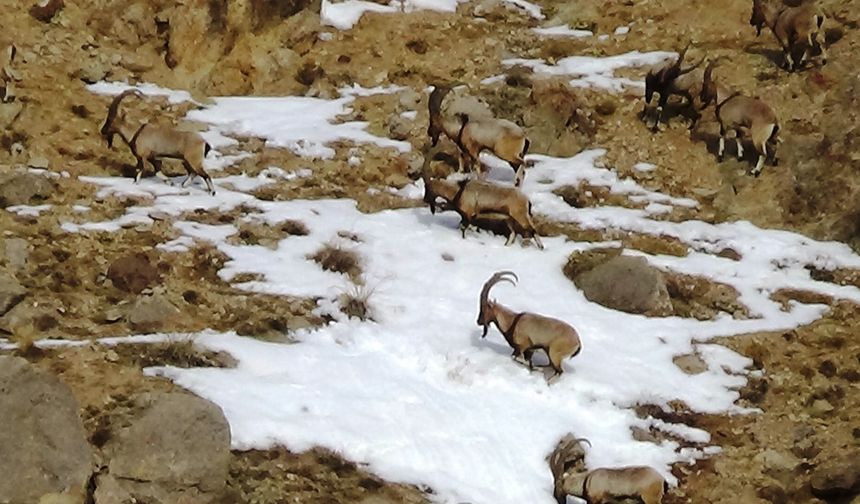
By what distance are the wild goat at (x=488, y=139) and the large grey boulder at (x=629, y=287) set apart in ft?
10.7

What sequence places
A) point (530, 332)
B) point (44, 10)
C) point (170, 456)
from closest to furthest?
1. point (170, 456)
2. point (530, 332)
3. point (44, 10)

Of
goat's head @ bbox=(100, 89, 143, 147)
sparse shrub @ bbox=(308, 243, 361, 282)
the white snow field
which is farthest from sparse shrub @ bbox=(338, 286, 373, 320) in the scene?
goat's head @ bbox=(100, 89, 143, 147)

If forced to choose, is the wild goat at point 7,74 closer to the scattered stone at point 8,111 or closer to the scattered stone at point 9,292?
the scattered stone at point 8,111

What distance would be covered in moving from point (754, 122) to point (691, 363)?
626 centimetres

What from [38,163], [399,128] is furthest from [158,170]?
[399,128]

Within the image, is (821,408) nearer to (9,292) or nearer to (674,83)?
(674,83)

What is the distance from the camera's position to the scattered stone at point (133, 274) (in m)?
12.8

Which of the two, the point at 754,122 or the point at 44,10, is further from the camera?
the point at 44,10

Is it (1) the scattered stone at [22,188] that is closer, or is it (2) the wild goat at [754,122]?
(1) the scattered stone at [22,188]

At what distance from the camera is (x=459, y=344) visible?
12.7 meters

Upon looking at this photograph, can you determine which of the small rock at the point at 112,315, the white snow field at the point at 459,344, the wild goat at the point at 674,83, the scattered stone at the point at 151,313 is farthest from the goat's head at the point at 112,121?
the wild goat at the point at 674,83

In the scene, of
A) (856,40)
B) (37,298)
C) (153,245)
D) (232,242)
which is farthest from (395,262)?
(856,40)

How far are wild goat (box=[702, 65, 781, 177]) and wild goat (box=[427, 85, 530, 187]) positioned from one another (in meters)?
3.56

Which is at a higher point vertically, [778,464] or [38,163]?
[38,163]
